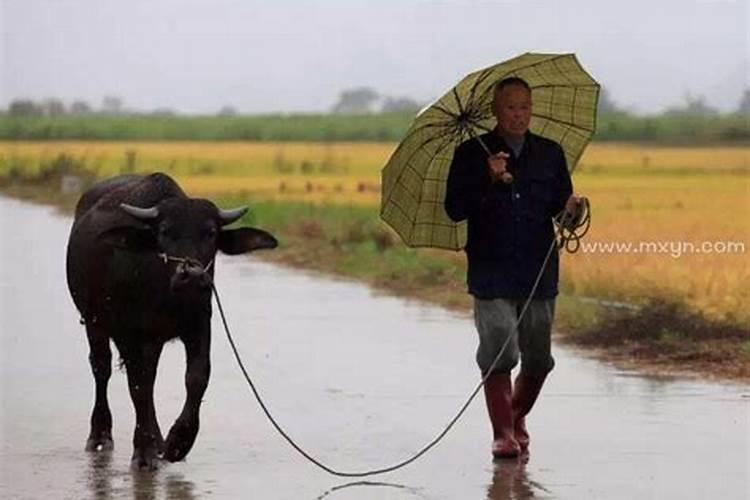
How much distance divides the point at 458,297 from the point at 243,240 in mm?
9929

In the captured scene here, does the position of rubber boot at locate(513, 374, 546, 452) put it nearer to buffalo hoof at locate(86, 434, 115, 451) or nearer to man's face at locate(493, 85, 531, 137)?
man's face at locate(493, 85, 531, 137)

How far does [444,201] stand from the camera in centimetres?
1161

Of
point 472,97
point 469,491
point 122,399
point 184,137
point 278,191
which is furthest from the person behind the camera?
point 184,137

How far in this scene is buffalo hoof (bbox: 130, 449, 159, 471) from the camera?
429 inches

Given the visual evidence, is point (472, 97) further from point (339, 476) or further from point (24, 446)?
point (24, 446)

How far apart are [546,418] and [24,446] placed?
2942 millimetres

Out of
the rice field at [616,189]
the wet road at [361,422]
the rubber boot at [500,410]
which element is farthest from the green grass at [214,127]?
the rubber boot at [500,410]

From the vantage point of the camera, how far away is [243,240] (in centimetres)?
1127

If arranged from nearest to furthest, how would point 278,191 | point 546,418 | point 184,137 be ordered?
point 546,418, point 278,191, point 184,137

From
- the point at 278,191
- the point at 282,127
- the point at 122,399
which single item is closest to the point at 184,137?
the point at 282,127

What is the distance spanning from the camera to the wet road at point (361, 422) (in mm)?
10406

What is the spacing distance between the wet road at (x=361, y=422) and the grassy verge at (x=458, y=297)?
0.60m

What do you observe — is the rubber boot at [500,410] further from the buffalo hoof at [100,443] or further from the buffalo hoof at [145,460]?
the buffalo hoof at [100,443]

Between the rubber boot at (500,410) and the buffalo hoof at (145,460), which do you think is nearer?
the buffalo hoof at (145,460)
